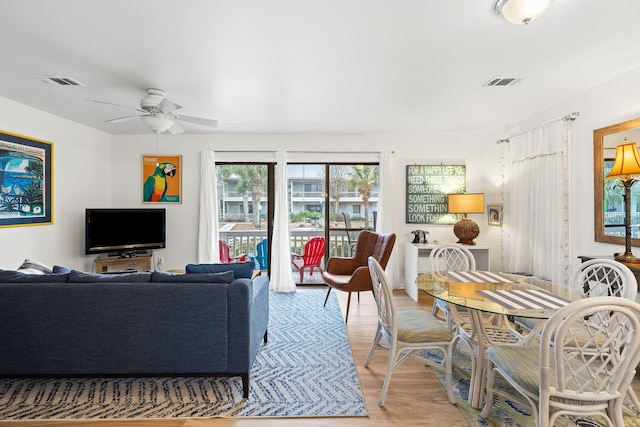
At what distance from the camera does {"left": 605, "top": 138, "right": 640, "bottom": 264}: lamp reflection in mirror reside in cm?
260

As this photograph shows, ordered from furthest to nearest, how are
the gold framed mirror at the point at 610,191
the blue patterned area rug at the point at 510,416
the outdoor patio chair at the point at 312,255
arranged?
the outdoor patio chair at the point at 312,255
the gold framed mirror at the point at 610,191
the blue patterned area rug at the point at 510,416

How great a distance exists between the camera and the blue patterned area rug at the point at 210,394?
7.13 feet

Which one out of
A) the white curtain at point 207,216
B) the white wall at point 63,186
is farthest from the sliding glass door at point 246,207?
the white wall at point 63,186

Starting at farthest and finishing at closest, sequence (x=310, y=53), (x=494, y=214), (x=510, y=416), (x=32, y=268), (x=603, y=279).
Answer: (x=494, y=214) < (x=32, y=268) < (x=603, y=279) < (x=310, y=53) < (x=510, y=416)

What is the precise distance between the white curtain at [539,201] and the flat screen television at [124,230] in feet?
15.9

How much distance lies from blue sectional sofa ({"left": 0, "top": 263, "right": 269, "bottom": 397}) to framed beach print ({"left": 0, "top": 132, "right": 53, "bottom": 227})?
5.85 ft

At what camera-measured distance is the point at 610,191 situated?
119 inches

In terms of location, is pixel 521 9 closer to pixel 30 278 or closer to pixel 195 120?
pixel 195 120

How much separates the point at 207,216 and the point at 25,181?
2.12m

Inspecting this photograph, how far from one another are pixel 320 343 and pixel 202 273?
1.39m

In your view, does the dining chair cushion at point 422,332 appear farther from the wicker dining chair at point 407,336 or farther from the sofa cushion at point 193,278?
the sofa cushion at point 193,278

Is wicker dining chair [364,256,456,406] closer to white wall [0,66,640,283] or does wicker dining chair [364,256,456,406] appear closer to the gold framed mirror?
the gold framed mirror

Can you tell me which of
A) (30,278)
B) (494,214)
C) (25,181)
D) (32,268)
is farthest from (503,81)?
(25,181)

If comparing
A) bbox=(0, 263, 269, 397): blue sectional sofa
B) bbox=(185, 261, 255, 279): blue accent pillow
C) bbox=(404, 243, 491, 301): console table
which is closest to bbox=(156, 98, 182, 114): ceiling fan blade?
bbox=(185, 261, 255, 279): blue accent pillow
